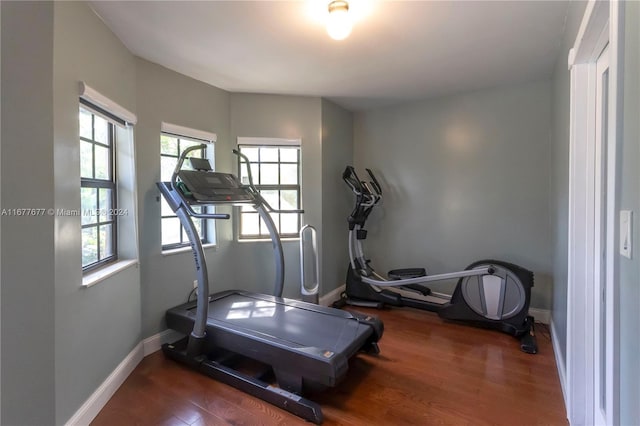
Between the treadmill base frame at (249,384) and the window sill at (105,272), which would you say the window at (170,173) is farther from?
the treadmill base frame at (249,384)

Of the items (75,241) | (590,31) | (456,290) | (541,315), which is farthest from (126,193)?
(541,315)

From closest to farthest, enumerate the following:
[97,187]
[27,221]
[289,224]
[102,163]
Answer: [27,221] < [97,187] < [102,163] < [289,224]

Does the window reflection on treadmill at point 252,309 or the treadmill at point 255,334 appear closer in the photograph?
the treadmill at point 255,334

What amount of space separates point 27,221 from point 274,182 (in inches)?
96.2

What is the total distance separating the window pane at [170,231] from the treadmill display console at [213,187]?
0.61m

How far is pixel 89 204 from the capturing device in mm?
2238

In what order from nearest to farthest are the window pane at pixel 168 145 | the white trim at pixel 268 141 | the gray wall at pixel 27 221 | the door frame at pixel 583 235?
1. the gray wall at pixel 27 221
2. the door frame at pixel 583 235
3. the window pane at pixel 168 145
4. the white trim at pixel 268 141

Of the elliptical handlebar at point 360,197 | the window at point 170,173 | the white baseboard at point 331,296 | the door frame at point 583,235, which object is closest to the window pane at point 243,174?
the window at point 170,173

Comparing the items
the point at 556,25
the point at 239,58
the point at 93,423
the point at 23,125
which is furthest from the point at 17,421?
the point at 556,25

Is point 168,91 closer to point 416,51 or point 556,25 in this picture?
point 416,51

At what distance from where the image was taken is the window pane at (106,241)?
2.42m

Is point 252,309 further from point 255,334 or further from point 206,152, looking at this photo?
point 206,152

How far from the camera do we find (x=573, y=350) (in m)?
1.80

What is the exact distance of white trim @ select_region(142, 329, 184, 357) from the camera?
2773mm
